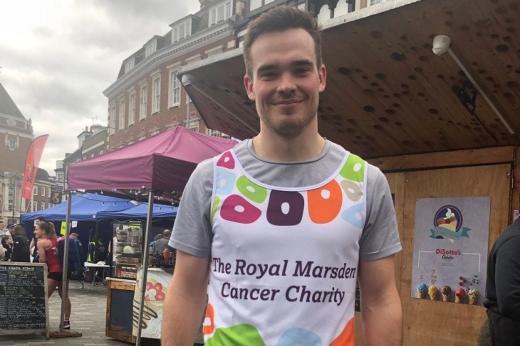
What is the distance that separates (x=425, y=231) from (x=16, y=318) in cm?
582

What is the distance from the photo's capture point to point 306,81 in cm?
142

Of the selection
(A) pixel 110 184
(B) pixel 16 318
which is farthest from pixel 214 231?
(B) pixel 16 318

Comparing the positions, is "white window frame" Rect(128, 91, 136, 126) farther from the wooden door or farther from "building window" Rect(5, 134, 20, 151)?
"building window" Rect(5, 134, 20, 151)

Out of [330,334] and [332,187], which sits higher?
[332,187]

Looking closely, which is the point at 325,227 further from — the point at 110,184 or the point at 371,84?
the point at 110,184

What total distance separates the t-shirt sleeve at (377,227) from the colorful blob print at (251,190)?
285 millimetres

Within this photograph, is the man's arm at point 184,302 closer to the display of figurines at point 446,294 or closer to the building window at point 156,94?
the display of figurines at point 446,294

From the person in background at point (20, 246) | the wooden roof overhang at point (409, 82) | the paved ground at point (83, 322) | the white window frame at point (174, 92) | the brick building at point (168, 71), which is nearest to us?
the wooden roof overhang at point (409, 82)

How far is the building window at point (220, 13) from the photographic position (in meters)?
28.2

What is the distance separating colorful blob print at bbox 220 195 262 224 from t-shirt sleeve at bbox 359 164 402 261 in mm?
304

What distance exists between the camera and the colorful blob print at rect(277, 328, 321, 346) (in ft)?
4.24

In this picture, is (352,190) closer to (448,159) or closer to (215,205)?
(215,205)

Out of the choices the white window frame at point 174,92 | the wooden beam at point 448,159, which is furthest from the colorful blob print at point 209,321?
the white window frame at point 174,92

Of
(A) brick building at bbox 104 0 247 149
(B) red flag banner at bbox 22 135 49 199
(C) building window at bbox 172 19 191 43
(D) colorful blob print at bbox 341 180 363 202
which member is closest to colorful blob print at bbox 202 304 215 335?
(D) colorful blob print at bbox 341 180 363 202
